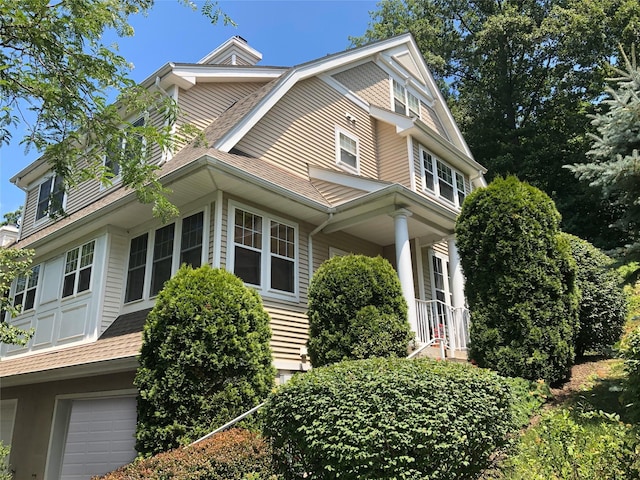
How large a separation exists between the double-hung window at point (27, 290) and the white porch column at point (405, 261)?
8.88 meters

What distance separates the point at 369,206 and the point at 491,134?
859 inches

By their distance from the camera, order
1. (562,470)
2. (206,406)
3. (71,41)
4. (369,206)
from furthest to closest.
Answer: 1. (369,206)
2. (71,41)
3. (206,406)
4. (562,470)

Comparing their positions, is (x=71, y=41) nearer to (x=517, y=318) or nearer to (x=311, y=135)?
(x=311, y=135)

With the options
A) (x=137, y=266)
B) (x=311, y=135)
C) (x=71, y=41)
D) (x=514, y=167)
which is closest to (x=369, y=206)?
(x=311, y=135)

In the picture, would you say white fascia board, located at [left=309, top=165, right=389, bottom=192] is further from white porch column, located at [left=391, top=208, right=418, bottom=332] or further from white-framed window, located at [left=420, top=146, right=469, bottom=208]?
white-framed window, located at [left=420, top=146, right=469, bottom=208]

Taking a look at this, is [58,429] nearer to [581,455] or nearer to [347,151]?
[347,151]

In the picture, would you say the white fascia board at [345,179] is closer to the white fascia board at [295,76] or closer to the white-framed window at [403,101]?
the white fascia board at [295,76]

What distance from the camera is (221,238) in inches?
358

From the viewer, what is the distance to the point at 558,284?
300 inches

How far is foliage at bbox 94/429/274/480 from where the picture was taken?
17.4 ft

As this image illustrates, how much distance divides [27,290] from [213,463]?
9740 millimetres

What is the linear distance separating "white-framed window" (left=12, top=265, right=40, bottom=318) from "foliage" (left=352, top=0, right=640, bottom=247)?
2108 centimetres

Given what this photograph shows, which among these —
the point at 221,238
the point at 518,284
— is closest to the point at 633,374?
the point at 518,284

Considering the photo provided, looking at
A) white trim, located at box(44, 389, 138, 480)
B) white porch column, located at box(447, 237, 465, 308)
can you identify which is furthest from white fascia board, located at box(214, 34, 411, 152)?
white trim, located at box(44, 389, 138, 480)
